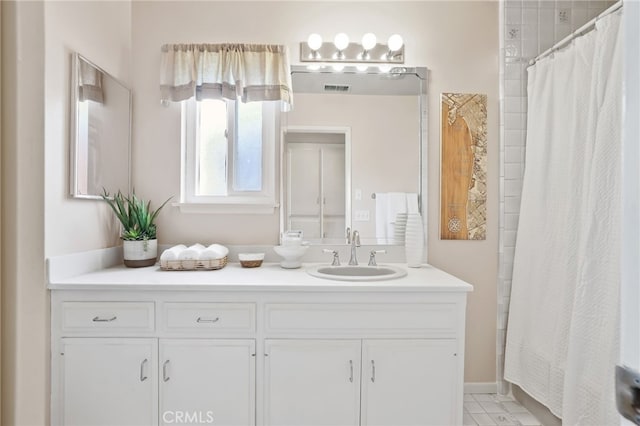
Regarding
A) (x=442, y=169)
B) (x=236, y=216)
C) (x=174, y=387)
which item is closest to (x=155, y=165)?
(x=236, y=216)

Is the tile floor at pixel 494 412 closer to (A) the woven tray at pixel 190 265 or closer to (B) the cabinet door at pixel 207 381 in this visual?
(B) the cabinet door at pixel 207 381

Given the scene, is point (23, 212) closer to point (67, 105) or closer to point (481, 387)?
point (67, 105)

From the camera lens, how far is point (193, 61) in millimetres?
2105

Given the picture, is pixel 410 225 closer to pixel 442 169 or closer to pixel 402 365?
pixel 442 169

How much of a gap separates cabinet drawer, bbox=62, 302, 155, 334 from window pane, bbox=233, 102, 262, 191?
0.89 meters

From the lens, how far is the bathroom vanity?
1.58 metres

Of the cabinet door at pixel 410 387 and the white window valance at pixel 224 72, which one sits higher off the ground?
the white window valance at pixel 224 72

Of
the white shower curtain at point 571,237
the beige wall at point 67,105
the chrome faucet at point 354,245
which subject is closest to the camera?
the white shower curtain at point 571,237

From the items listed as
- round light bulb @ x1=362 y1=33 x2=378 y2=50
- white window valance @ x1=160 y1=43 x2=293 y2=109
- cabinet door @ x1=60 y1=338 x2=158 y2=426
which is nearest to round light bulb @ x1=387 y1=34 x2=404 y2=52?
round light bulb @ x1=362 y1=33 x2=378 y2=50

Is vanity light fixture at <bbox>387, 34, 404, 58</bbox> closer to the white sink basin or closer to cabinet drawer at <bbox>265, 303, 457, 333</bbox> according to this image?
the white sink basin

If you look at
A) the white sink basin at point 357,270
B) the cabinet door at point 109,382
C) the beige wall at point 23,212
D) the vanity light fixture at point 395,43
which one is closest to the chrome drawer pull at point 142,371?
the cabinet door at point 109,382

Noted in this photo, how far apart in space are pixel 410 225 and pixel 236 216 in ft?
3.38

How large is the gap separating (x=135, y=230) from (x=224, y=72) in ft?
3.36

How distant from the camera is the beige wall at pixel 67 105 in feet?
5.16
